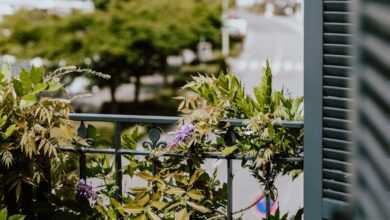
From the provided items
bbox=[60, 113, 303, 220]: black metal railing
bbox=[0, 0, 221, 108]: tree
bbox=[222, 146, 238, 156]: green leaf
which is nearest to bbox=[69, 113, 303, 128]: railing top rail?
bbox=[60, 113, 303, 220]: black metal railing

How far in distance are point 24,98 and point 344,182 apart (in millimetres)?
1425

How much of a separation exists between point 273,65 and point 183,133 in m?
17.1

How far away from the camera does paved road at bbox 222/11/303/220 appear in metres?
3.30

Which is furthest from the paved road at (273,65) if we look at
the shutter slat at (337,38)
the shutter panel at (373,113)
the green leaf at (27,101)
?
the shutter panel at (373,113)

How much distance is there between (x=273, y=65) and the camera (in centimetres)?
2019

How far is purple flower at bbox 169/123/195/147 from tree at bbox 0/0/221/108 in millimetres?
24855

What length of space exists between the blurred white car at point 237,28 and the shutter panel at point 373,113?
38.8m

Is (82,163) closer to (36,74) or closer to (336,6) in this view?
(36,74)

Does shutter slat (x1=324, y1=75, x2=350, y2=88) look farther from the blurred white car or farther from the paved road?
the blurred white car

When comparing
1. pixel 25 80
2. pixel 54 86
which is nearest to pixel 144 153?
pixel 54 86

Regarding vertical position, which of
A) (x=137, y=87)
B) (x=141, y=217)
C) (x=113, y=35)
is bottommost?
(x=141, y=217)

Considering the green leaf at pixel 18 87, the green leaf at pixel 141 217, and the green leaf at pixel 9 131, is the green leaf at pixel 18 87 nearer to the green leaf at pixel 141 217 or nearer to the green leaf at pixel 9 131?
the green leaf at pixel 9 131

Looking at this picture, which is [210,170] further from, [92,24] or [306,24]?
[92,24]

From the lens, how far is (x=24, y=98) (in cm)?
323
